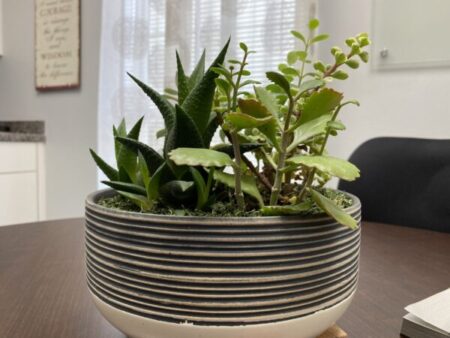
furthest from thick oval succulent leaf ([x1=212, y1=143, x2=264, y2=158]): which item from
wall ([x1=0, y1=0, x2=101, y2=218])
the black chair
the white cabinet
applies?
the white cabinet

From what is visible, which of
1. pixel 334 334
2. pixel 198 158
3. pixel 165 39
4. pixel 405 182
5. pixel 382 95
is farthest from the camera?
pixel 165 39

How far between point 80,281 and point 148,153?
0.31m

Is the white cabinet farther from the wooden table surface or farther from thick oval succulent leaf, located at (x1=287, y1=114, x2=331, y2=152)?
thick oval succulent leaf, located at (x1=287, y1=114, x2=331, y2=152)

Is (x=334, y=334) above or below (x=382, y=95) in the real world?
below

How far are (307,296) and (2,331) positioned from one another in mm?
312

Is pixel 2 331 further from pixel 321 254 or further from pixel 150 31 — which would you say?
pixel 150 31

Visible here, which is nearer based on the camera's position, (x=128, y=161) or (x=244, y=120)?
(x=244, y=120)

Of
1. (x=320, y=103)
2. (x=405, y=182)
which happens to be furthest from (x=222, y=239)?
(x=405, y=182)

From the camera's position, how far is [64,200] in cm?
232

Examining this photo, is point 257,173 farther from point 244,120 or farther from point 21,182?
point 21,182

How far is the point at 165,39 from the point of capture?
1.85 metres

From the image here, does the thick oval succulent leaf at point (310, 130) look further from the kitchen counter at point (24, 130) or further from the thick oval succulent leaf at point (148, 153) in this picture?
the kitchen counter at point (24, 130)

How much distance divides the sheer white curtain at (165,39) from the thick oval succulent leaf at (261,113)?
1.39m

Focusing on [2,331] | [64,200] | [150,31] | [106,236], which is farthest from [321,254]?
[64,200]
